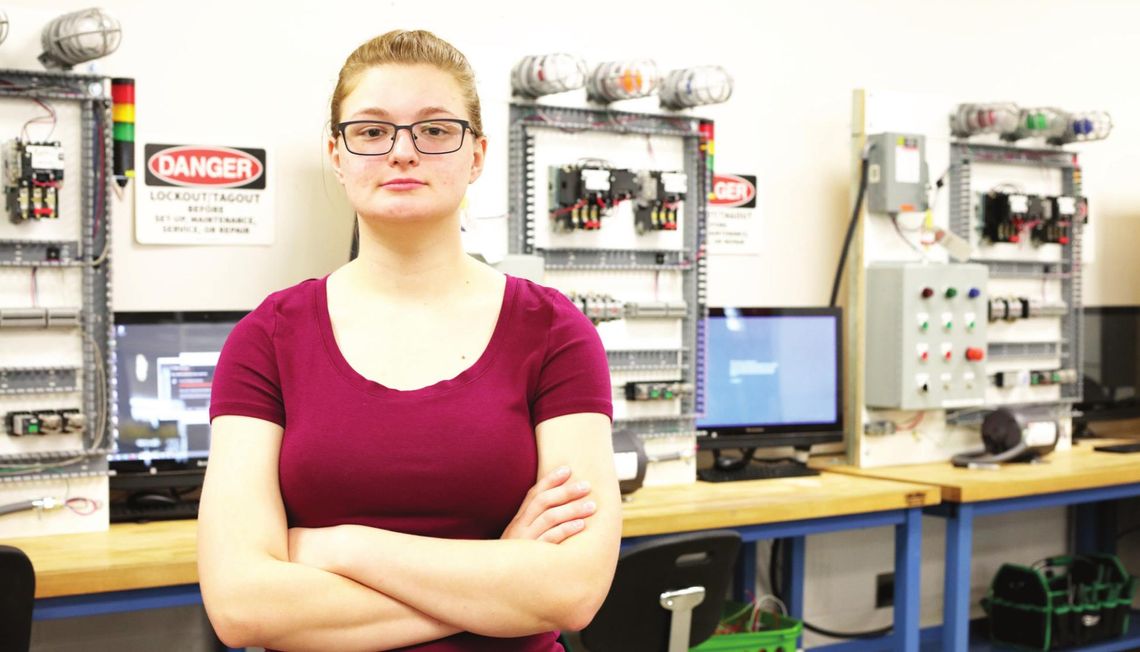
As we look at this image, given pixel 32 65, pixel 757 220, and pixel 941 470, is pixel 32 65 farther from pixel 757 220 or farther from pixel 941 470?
pixel 941 470

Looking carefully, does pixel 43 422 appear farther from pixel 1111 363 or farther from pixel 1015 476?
pixel 1111 363

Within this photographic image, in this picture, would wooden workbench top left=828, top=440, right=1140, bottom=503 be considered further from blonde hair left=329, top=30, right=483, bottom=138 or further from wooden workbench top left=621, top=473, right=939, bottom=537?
blonde hair left=329, top=30, right=483, bottom=138

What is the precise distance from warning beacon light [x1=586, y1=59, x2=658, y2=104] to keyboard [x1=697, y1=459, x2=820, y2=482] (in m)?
1.14

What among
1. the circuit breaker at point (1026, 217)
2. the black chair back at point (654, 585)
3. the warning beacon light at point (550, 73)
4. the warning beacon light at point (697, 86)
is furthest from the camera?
the circuit breaker at point (1026, 217)

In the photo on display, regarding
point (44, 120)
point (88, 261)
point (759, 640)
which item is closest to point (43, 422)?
point (88, 261)

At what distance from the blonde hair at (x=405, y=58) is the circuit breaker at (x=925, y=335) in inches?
104

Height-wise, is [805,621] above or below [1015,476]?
below

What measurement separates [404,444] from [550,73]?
6.42ft

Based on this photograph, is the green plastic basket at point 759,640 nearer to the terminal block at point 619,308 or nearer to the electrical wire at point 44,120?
the terminal block at point 619,308

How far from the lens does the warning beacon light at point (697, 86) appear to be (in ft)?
11.2

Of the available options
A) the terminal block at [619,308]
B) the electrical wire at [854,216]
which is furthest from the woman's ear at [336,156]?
the electrical wire at [854,216]

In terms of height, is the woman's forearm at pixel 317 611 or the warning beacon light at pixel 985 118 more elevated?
the warning beacon light at pixel 985 118

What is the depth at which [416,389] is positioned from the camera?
54.6 inches

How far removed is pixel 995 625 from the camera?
4.25m
